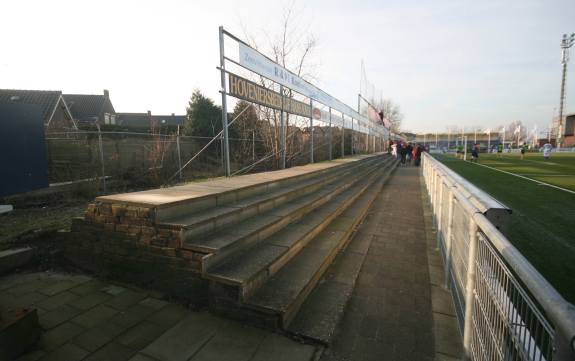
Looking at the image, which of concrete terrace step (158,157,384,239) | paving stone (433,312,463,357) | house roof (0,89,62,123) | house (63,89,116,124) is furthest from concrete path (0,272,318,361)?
house (63,89,116,124)

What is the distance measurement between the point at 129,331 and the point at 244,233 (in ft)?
4.59

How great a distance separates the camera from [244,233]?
338cm

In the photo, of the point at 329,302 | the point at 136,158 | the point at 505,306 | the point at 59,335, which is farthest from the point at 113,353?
the point at 136,158

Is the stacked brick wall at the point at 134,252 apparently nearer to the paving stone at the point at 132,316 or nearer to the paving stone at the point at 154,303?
the paving stone at the point at 154,303

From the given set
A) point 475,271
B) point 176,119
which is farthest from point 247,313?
point 176,119

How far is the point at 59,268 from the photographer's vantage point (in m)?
3.79

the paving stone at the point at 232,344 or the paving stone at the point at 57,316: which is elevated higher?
the paving stone at the point at 57,316

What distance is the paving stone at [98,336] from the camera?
2383 mm

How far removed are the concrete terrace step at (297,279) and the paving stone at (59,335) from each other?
1.51 meters

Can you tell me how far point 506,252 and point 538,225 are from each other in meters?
6.68

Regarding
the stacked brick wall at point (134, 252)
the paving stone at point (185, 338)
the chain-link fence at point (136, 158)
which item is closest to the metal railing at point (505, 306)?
the paving stone at point (185, 338)

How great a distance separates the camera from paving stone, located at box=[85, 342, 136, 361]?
88.2 inches

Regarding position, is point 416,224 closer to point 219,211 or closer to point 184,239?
point 219,211

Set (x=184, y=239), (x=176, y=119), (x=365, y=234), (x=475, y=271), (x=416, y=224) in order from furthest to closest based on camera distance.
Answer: (x=176, y=119), (x=416, y=224), (x=365, y=234), (x=184, y=239), (x=475, y=271)
